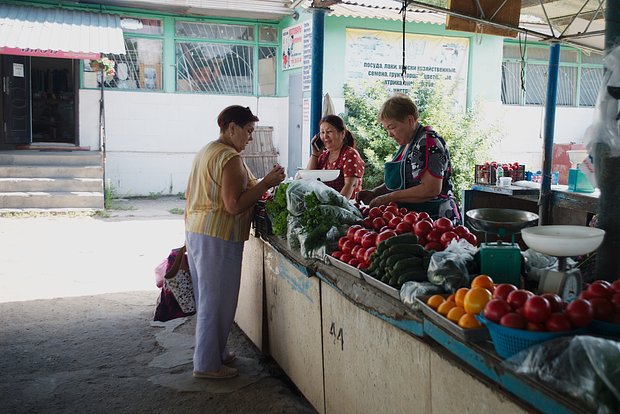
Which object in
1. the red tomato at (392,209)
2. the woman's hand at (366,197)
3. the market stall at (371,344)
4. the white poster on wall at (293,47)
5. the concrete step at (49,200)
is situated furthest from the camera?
the white poster on wall at (293,47)

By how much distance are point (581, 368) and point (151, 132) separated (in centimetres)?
1347

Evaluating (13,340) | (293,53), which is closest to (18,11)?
(293,53)

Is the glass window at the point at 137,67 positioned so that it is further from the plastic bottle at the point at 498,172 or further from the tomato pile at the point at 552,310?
the tomato pile at the point at 552,310

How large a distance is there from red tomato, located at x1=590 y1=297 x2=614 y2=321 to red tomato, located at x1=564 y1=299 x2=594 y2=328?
49mm

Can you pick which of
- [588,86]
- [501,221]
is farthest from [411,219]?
[588,86]

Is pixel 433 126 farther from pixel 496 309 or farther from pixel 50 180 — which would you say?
pixel 496 309

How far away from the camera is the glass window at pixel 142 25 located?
45.6ft

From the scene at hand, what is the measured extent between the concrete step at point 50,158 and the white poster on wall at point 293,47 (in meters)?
4.80

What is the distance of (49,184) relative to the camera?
484 inches

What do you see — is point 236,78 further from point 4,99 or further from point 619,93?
point 619,93

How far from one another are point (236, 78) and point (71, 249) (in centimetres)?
721

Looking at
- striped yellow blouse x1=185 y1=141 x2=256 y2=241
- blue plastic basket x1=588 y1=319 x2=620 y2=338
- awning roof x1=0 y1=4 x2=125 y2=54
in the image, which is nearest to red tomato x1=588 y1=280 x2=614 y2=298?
blue plastic basket x1=588 y1=319 x2=620 y2=338

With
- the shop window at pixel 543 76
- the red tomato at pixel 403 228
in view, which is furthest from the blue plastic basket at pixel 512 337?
the shop window at pixel 543 76

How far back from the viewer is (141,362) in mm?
4914
